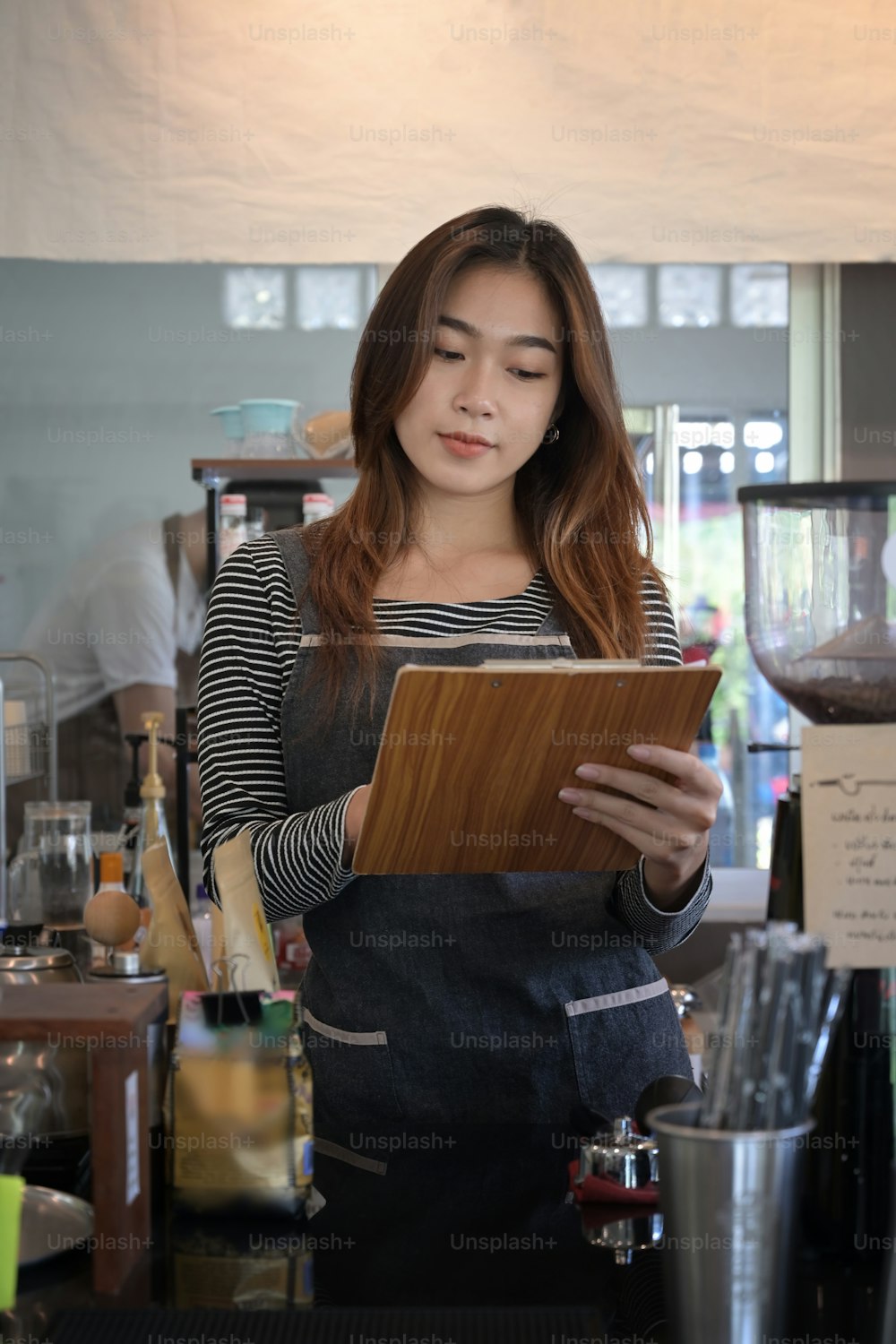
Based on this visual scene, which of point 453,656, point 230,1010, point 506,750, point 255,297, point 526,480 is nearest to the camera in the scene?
point 230,1010

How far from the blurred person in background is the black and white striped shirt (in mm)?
1975

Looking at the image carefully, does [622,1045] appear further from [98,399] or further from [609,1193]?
[98,399]

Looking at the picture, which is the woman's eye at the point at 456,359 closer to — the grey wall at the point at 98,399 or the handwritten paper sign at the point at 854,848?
the handwritten paper sign at the point at 854,848

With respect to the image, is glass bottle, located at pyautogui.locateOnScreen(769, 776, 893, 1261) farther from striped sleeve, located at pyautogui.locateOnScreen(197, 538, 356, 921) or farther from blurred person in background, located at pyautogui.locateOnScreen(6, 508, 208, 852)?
blurred person in background, located at pyautogui.locateOnScreen(6, 508, 208, 852)

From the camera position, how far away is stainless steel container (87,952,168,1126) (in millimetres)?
874

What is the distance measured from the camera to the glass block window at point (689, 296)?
353cm

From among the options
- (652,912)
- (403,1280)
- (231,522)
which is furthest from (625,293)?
(403,1280)

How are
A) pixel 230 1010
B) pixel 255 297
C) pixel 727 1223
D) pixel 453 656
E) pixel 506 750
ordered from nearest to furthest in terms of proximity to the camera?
pixel 727 1223, pixel 230 1010, pixel 506 750, pixel 453 656, pixel 255 297

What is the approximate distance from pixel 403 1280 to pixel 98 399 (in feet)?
9.67

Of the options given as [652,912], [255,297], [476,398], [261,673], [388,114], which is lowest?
[652,912]

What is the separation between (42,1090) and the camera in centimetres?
87

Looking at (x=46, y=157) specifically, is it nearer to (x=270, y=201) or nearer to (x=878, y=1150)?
(x=270, y=201)

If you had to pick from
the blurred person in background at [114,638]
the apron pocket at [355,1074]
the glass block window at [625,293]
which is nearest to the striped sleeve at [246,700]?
the apron pocket at [355,1074]

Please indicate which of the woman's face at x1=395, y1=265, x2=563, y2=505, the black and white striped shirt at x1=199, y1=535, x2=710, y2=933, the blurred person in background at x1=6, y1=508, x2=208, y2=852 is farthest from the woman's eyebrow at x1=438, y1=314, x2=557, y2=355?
the blurred person in background at x1=6, y1=508, x2=208, y2=852
